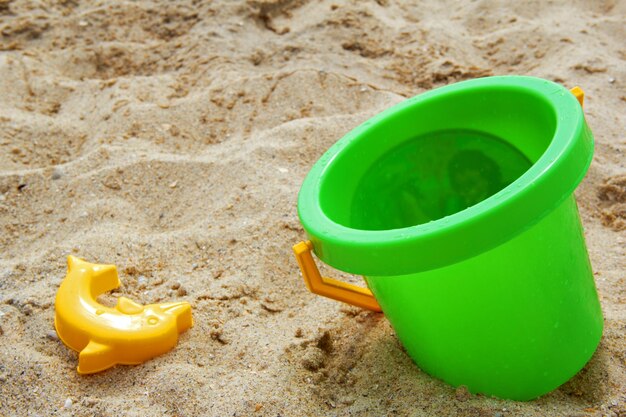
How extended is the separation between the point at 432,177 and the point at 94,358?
69 centimetres

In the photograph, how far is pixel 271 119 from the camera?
195 cm

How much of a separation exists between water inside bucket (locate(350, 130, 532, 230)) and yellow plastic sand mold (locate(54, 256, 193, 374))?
378 millimetres

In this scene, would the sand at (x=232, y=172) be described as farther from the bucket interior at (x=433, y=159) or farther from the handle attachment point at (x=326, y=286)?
the bucket interior at (x=433, y=159)

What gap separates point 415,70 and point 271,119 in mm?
490

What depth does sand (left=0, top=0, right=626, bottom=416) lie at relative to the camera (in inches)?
45.6

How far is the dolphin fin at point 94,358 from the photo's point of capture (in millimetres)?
1190

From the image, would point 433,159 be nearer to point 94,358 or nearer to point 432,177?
point 432,177

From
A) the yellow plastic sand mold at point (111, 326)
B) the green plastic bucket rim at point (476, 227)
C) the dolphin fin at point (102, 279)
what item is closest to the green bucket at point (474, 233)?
the green plastic bucket rim at point (476, 227)

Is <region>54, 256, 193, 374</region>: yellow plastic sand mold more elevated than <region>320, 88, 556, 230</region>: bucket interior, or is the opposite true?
<region>320, 88, 556, 230</region>: bucket interior

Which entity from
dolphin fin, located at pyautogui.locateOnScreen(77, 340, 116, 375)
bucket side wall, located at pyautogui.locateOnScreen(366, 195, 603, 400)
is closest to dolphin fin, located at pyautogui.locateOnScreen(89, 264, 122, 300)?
dolphin fin, located at pyautogui.locateOnScreen(77, 340, 116, 375)

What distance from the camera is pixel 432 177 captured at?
135 centimetres

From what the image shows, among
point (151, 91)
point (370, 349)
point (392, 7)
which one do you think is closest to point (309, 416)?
point (370, 349)

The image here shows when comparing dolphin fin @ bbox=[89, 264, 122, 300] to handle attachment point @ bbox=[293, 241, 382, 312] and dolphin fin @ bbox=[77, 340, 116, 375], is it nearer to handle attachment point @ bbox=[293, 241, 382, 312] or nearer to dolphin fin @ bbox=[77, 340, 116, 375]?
dolphin fin @ bbox=[77, 340, 116, 375]

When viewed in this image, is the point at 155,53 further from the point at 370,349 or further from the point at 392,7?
the point at 370,349
